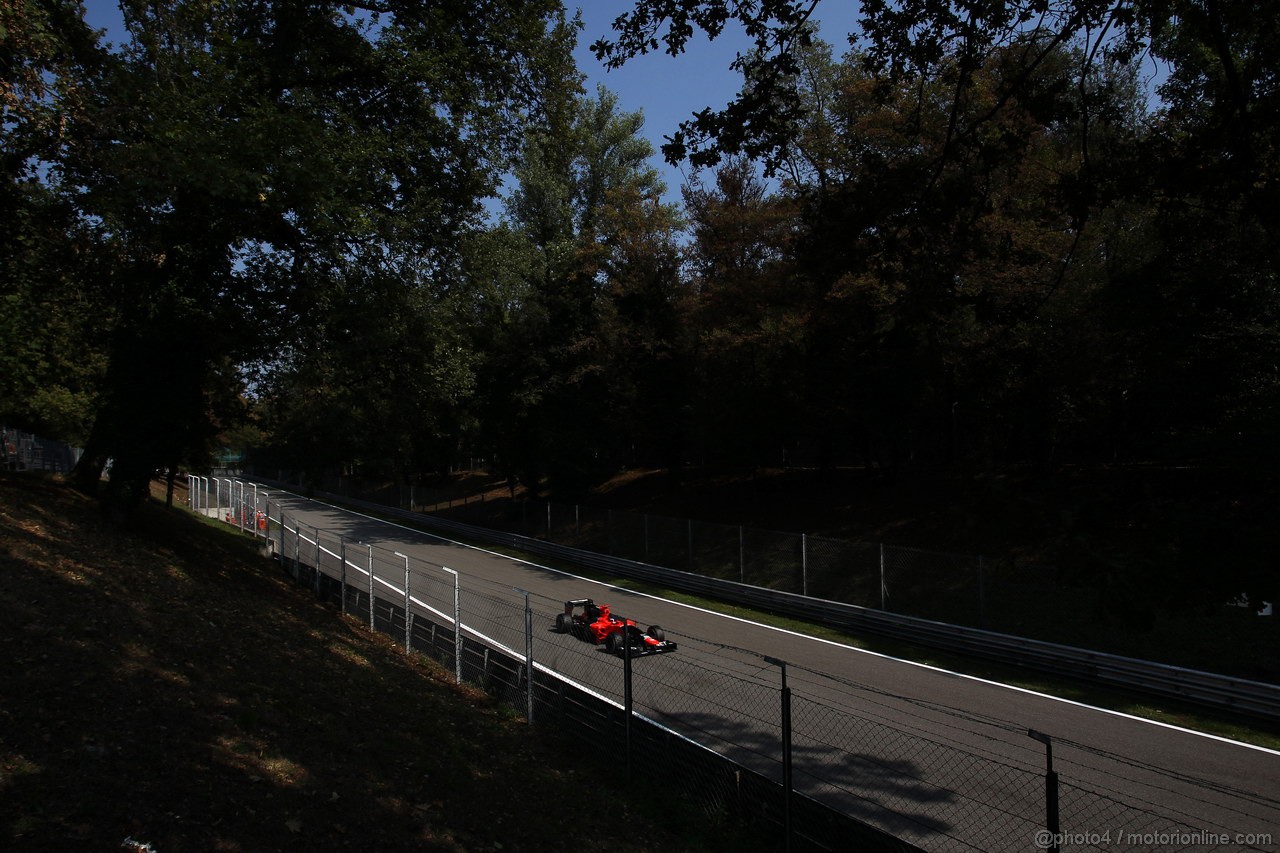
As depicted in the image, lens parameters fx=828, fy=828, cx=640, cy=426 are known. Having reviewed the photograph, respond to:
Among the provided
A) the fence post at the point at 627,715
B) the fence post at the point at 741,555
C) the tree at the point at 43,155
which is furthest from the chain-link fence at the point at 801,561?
the tree at the point at 43,155

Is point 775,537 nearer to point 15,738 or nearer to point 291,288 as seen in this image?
point 291,288

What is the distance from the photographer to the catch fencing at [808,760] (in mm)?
5895

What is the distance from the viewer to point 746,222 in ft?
85.0

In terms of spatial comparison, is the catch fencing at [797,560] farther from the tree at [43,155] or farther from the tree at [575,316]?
the tree at [43,155]

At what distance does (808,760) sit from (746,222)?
20.4m

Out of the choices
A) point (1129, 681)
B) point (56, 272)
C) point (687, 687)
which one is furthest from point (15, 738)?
point (1129, 681)

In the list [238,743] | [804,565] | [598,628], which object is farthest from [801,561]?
[238,743]

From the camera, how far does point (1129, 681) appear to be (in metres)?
13.0

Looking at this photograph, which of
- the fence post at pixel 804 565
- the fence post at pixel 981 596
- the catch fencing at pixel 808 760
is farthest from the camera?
the fence post at pixel 804 565

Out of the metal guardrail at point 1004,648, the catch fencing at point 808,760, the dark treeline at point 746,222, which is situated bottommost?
the metal guardrail at point 1004,648

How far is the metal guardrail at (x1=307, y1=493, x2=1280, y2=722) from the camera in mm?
11758

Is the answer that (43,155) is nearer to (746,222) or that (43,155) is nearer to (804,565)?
(804,565)

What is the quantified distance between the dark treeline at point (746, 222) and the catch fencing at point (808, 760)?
2.69m

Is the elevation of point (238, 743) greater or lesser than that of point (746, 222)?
lesser
